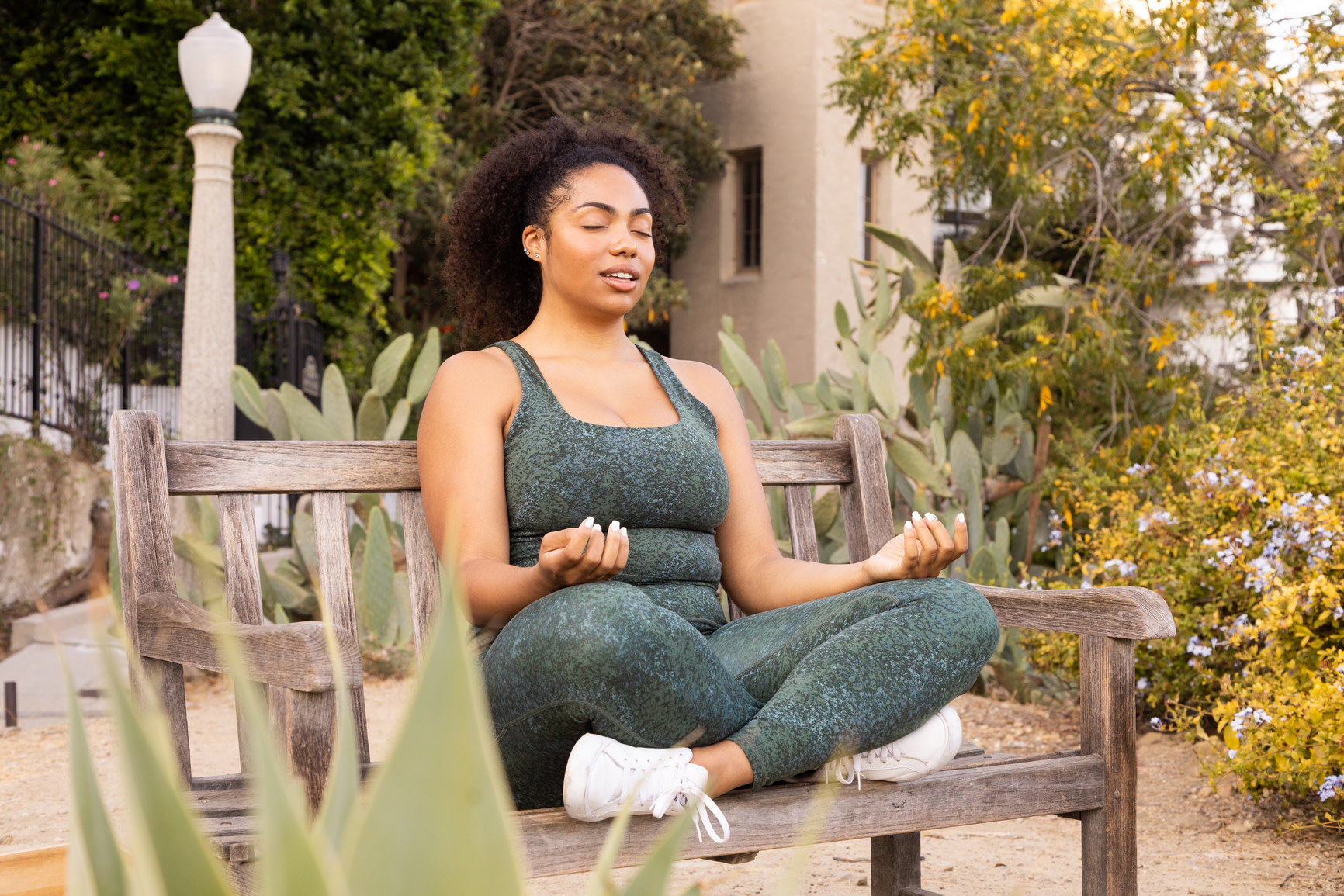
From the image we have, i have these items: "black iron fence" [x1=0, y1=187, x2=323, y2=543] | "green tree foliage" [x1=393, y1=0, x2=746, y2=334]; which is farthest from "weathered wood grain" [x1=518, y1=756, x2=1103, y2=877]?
"green tree foliage" [x1=393, y1=0, x2=746, y2=334]

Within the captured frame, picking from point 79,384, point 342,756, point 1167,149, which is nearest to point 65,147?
point 79,384

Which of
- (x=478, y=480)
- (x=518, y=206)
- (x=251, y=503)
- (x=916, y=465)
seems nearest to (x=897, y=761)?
(x=478, y=480)

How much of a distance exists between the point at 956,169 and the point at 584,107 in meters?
7.70

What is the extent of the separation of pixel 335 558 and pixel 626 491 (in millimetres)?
537

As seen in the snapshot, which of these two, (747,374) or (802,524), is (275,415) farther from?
(802,524)

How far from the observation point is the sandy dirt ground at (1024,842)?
314 centimetres

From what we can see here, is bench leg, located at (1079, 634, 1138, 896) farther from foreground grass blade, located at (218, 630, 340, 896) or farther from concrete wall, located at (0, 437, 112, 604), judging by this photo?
concrete wall, located at (0, 437, 112, 604)

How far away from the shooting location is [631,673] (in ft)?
5.54

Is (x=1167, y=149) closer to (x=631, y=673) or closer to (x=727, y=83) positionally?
(x=631, y=673)

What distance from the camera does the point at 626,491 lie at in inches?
89.6

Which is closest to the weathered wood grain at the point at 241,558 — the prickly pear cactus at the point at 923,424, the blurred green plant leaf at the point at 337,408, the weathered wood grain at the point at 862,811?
the weathered wood grain at the point at 862,811

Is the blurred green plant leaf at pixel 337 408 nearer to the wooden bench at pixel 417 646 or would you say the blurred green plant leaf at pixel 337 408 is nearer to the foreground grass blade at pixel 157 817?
the wooden bench at pixel 417 646

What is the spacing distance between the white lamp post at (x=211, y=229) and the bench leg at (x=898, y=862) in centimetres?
404

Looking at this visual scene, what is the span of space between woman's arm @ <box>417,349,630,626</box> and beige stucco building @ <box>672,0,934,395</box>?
12.3 meters
